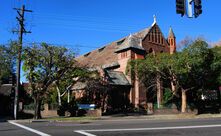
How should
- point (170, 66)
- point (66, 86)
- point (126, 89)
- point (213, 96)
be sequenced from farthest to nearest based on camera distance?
1. point (213, 96)
2. point (126, 89)
3. point (66, 86)
4. point (170, 66)

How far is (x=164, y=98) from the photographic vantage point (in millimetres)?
47500

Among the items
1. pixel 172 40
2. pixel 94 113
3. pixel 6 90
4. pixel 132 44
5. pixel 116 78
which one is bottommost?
pixel 94 113

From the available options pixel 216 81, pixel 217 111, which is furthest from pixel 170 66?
pixel 217 111

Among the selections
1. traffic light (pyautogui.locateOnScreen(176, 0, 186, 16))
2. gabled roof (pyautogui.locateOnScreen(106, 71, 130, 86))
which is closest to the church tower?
gabled roof (pyautogui.locateOnScreen(106, 71, 130, 86))

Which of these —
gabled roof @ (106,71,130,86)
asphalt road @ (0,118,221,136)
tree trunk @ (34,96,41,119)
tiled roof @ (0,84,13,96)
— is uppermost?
gabled roof @ (106,71,130,86)

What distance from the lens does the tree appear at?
32125 mm

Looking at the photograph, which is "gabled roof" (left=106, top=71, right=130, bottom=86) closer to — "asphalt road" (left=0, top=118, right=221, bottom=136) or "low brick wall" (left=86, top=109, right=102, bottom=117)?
"low brick wall" (left=86, top=109, right=102, bottom=117)

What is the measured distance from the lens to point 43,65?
107 feet

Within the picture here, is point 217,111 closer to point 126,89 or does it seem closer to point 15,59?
point 126,89

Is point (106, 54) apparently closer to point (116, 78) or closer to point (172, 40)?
point (172, 40)

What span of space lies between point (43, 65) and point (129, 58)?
59.3ft

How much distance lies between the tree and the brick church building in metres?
9.08

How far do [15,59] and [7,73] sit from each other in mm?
5023

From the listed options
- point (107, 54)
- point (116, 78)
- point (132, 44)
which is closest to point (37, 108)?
point (116, 78)
